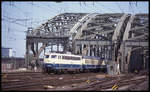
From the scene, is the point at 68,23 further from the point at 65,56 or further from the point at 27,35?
the point at 65,56

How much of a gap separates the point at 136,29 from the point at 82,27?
13.2 meters

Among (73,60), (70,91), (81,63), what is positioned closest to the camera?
(70,91)

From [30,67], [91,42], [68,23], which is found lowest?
[30,67]

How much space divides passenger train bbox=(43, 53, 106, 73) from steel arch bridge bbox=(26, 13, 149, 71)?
8.40 metres

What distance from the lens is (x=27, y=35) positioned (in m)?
58.1

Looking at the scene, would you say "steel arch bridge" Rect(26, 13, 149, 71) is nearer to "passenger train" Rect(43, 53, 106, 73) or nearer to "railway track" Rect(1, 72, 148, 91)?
"passenger train" Rect(43, 53, 106, 73)

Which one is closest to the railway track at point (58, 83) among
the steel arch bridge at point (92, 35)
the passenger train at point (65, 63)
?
the passenger train at point (65, 63)

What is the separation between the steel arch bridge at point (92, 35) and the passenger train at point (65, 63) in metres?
8.40

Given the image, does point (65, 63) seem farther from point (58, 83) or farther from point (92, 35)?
point (92, 35)

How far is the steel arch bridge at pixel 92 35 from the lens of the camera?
54881 millimetres

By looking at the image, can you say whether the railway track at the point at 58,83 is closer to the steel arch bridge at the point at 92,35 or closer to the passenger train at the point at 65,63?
the passenger train at the point at 65,63

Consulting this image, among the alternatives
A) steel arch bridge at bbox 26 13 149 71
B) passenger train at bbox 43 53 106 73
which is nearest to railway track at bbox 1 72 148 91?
passenger train at bbox 43 53 106 73

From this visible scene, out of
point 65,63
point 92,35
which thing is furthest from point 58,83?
point 92,35

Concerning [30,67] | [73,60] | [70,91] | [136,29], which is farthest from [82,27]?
[70,91]
